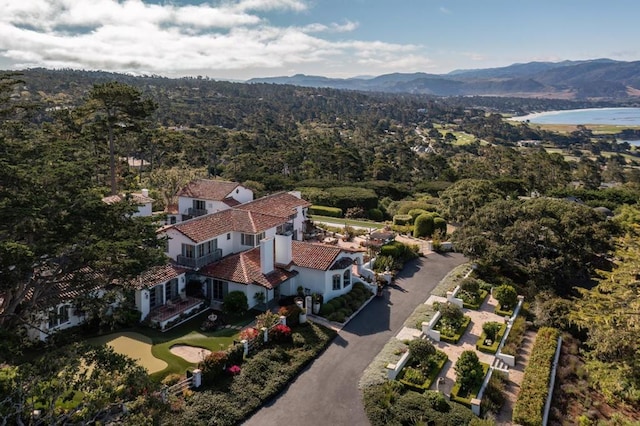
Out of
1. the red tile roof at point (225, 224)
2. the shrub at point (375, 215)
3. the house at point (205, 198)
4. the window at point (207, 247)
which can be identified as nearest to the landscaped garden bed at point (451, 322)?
the red tile roof at point (225, 224)

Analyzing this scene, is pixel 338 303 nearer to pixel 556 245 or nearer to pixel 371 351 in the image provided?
pixel 371 351

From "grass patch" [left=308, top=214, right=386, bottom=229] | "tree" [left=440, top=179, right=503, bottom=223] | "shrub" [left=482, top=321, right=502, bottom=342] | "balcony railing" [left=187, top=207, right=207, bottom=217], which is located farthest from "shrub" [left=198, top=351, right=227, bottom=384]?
"grass patch" [left=308, top=214, right=386, bottom=229]

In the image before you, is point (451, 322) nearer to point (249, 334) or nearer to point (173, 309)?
point (249, 334)

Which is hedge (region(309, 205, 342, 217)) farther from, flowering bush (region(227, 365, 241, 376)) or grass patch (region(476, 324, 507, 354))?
flowering bush (region(227, 365, 241, 376))

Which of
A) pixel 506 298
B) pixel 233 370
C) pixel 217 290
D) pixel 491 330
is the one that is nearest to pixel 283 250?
pixel 217 290

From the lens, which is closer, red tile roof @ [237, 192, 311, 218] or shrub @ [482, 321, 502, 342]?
shrub @ [482, 321, 502, 342]

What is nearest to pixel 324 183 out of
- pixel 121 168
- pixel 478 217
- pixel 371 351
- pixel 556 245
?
pixel 121 168
